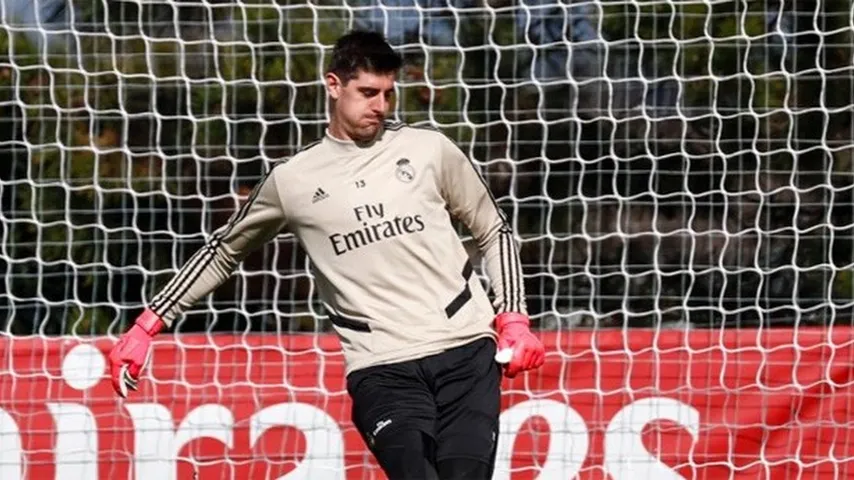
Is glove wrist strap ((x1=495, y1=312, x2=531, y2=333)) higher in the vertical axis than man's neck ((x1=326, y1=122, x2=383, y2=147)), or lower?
lower

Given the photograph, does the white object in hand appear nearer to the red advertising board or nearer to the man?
the man

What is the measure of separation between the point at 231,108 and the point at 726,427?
267 centimetres

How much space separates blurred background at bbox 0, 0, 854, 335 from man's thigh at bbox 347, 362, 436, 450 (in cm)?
288

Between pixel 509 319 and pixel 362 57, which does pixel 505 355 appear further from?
pixel 362 57

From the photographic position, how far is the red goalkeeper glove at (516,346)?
5.09m

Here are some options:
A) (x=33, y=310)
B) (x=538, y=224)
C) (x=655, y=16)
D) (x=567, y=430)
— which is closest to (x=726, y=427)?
(x=567, y=430)

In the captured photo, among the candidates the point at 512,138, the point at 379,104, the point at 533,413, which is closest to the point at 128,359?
the point at 379,104

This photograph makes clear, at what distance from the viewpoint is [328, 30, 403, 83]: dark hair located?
205 inches

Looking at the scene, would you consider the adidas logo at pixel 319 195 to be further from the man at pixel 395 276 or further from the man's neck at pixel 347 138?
the man's neck at pixel 347 138

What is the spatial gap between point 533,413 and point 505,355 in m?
2.47

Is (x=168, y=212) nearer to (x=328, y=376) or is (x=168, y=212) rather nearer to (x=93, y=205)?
(x=93, y=205)

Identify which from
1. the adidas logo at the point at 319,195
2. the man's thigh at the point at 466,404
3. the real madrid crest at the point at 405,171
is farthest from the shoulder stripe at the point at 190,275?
the man's thigh at the point at 466,404

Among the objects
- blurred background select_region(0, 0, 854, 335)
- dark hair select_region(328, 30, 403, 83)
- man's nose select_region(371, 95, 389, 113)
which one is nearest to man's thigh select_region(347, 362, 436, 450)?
man's nose select_region(371, 95, 389, 113)

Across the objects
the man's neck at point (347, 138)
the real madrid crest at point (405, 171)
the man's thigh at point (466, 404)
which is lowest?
the man's thigh at point (466, 404)
